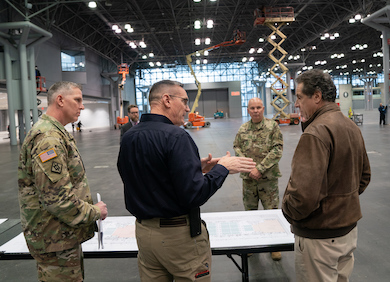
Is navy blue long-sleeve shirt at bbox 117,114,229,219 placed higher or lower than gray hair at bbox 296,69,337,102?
lower

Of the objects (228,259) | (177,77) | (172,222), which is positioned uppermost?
(177,77)

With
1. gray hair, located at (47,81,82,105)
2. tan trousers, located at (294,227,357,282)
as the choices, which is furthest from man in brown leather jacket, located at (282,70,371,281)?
gray hair, located at (47,81,82,105)

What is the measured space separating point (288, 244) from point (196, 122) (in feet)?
77.4

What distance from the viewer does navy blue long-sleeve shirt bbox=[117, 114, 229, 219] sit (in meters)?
1.62

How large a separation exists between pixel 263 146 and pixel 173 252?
2477 mm

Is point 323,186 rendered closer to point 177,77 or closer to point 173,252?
point 173,252

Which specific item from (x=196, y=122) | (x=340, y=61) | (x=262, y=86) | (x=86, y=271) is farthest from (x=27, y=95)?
(x=340, y=61)

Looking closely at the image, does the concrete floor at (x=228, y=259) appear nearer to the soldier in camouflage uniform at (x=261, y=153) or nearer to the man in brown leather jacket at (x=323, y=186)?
the soldier in camouflage uniform at (x=261, y=153)

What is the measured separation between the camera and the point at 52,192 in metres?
1.80

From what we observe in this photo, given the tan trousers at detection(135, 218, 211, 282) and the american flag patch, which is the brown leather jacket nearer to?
the tan trousers at detection(135, 218, 211, 282)

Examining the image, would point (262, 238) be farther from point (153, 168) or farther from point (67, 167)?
point (67, 167)

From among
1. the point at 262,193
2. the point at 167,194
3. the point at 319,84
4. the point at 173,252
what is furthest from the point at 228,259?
the point at 319,84

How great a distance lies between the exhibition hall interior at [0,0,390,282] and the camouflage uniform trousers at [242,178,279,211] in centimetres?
61

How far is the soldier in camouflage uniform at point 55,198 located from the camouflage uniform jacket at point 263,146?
224 centimetres
